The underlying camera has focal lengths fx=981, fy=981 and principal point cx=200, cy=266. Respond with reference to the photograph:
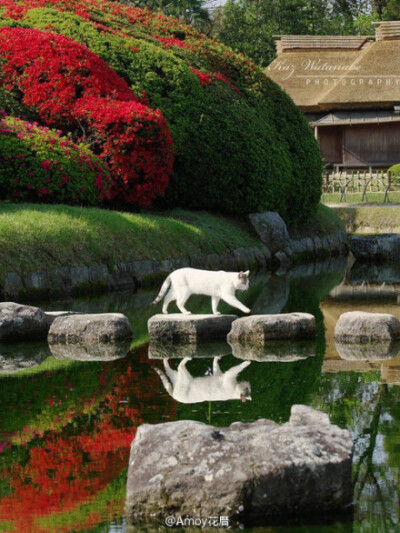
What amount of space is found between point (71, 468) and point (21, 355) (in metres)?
5.18

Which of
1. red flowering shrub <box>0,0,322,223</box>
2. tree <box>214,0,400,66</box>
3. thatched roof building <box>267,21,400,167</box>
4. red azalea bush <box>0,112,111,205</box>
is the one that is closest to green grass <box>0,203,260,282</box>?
red azalea bush <box>0,112,111,205</box>

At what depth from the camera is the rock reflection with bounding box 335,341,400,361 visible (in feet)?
35.5

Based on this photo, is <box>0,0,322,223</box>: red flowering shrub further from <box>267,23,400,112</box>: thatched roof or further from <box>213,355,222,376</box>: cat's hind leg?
<box>267,23,400,112</box>: thatched roof

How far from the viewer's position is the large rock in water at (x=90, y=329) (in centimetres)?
1220

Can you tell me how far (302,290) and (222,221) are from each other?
648 centimetres

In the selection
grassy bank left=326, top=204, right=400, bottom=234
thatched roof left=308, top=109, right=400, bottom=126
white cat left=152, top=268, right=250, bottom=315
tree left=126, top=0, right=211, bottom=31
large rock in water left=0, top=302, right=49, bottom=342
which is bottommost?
thatched roof left=308, top=109, right=400, bottom=126

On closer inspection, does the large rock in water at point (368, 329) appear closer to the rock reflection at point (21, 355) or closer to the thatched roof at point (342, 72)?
the rock reflection at point (21, 355)

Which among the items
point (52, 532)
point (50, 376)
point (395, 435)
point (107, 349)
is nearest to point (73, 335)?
point (107, 349)

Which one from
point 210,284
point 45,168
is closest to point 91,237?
point 45,168

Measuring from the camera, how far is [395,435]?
7238mm

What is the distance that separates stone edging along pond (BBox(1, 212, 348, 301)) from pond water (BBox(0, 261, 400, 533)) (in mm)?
3155

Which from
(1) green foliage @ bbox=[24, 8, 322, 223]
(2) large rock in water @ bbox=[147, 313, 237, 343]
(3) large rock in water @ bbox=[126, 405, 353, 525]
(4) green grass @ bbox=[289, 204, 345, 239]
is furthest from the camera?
(4) green grass @ bbox=[289, 204, 345, 239]

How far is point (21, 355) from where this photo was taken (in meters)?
11.6

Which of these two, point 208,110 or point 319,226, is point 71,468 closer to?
point 208,110
